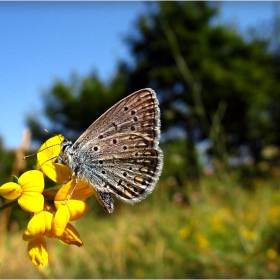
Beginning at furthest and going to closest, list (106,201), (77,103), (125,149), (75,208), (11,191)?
(77,103) → (125,149) → (106,201) → (75,208) → (11,191)

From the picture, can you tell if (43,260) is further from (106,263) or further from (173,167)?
(173,167)

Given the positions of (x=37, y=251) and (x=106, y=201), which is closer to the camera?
(x=37, y=251)

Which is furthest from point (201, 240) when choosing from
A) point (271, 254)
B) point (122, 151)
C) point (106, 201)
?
point (106, 201)

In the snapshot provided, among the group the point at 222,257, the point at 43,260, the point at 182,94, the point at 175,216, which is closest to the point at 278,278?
the point at 222,257

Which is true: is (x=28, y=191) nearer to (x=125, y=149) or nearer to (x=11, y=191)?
(x=11, y=191)

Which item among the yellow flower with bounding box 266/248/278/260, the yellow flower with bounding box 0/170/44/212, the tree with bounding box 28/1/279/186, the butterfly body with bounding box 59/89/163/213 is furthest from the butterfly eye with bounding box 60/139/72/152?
the tree with bounding box 28/1/279/186

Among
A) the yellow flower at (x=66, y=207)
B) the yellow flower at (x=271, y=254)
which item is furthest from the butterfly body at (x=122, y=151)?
the yellow flower at (x=271, y=254)
